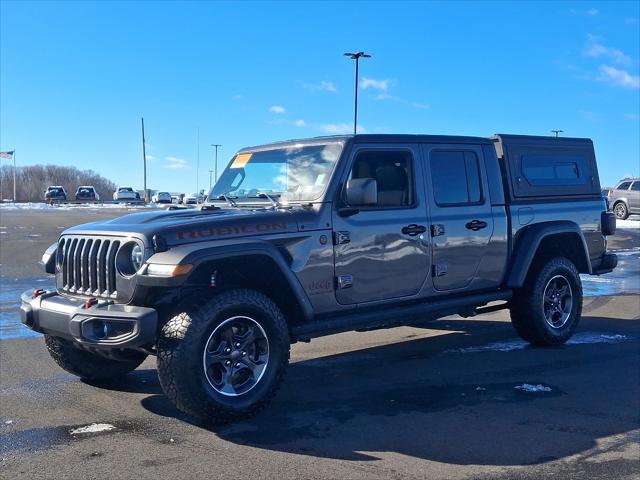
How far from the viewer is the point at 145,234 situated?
461 cm

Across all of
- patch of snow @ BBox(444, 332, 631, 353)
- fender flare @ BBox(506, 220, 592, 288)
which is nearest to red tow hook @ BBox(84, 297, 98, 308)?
patch of snow @ BBox(444, 332, 631, 353)

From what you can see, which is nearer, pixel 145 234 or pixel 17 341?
pixel 145 234

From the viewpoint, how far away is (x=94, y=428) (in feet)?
15.1

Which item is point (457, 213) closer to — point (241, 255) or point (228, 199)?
point (228, 199)

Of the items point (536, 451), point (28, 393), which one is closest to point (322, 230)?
point (536, 451)

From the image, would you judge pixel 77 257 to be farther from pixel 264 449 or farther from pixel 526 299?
pixel 526 299

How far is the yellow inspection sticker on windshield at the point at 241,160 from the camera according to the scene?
21.0 feet

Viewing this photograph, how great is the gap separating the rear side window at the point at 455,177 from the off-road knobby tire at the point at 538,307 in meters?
1.19

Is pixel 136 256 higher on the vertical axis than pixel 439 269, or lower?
higher

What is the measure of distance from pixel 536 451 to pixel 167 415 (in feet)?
8.40

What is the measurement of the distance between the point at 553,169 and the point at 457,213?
1840 millimetres

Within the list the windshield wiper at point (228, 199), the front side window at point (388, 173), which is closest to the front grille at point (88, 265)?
the windshield wiper at point (228, 199)

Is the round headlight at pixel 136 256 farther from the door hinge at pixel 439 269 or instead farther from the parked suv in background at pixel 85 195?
the parked suv in background at pixel 85 195

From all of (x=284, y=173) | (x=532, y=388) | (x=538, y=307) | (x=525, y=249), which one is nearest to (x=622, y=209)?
(x=538, y=307)
